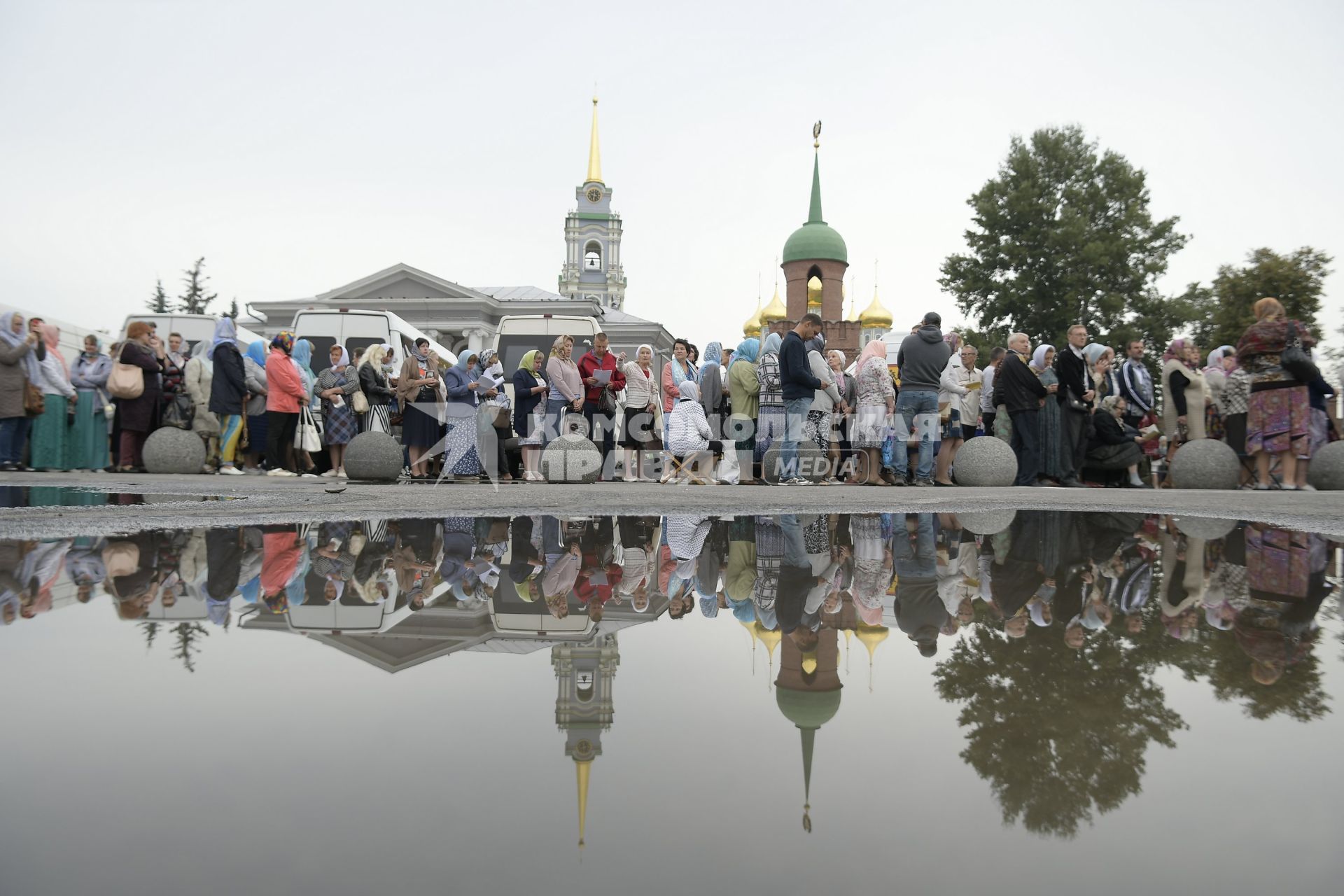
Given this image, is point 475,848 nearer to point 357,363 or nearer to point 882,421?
point 882,421

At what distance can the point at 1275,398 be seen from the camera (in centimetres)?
1018

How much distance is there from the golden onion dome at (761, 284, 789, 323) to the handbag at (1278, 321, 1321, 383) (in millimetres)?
51066

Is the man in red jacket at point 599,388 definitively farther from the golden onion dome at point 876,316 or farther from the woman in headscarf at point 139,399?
the golden onion dome at point 876,316

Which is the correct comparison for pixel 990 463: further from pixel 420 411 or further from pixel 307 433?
pixel 307 433

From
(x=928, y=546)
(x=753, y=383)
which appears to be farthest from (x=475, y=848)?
(x=753, y=383)

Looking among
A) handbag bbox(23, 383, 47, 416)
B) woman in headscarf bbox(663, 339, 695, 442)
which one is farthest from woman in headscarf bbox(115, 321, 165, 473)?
woman in headscarf bbox(663, 339, 695, 442)

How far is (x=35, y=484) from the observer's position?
9.01m

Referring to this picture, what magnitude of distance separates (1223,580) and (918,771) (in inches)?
97.2

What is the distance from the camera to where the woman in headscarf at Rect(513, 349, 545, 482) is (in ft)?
39.3

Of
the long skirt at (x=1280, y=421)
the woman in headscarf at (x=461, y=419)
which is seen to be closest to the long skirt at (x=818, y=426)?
the woman in headscarf at (x=461, y=419)

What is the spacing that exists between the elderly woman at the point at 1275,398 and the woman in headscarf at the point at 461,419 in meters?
8.83

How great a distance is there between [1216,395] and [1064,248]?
29.2m

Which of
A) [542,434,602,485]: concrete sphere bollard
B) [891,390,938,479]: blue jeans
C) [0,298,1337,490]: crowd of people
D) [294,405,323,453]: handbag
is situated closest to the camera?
[542,434,602,485]: concrete sphere bollard

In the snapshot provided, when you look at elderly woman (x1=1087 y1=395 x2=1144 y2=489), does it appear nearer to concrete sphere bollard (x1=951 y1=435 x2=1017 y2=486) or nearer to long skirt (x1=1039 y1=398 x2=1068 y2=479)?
long skirt (x1=1039 y1=398 x2=1068 y2=479)
